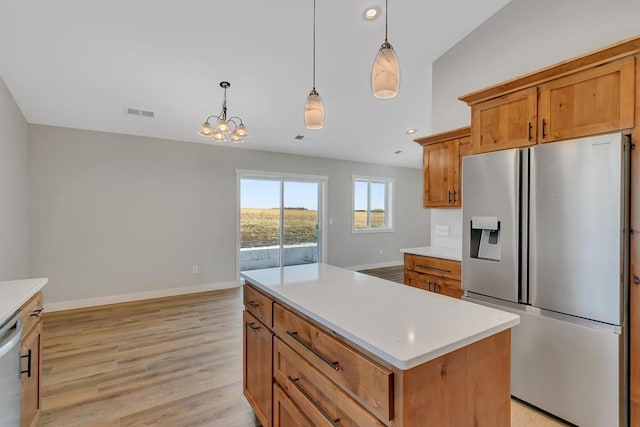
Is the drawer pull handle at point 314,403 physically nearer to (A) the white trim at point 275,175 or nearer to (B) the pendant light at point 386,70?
(B) the pendant light at point 386,70

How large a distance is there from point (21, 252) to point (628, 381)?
5627 millimetres

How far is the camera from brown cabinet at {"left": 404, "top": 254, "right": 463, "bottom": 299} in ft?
9.09

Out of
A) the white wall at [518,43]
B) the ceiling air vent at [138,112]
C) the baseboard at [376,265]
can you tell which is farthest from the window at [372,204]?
the ceiling air vent at [138,112]

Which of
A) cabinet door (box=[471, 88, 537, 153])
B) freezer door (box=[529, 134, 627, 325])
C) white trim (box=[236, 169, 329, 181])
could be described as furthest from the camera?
white trim (box=[236, 169, 329, 181])

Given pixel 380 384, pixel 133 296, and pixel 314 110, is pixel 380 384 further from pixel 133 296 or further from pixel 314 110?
pixel 133 296

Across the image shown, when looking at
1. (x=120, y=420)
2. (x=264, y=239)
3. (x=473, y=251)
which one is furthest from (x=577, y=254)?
(x=264, y=239)

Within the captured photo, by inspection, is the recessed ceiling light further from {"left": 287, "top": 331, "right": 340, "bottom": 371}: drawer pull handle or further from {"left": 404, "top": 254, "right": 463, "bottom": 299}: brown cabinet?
{"left": 287, "top": 331, "right": 340, "bottom": 371}: drawer pull handle

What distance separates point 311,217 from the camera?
621cm

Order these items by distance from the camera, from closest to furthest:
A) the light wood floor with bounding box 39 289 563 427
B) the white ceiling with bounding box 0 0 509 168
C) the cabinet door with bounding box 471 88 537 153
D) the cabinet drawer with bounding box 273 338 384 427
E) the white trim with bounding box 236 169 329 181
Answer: the cabinet drawer with bounding box 273 338 384 427 < the light wood floor with bounding box 39 289 563 427 < the cabinet door with bounding box 471 88 537 153 < the white ceiling with bounding box 0 0 509 168 < the white trim with bounding box 236 169 329 181

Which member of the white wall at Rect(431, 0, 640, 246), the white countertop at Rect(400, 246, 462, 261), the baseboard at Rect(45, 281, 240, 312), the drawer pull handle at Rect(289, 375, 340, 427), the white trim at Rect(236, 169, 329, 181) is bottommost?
the baseboard at Rect(45, 281, 240, 312)

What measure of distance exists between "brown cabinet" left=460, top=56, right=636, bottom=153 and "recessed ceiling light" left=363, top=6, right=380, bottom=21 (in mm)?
1080

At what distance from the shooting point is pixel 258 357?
5.85 ft

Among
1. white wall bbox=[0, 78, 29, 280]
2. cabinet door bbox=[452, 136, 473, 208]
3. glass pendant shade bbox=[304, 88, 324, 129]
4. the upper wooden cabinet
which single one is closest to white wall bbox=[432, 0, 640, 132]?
cabinet door bbox=[452, 136, 473, 208]

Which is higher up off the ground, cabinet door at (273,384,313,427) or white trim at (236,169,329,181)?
white trim at (236,169,329,181)
